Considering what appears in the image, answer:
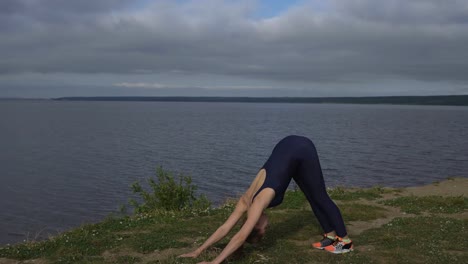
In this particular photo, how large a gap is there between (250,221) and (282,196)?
0.71 meters

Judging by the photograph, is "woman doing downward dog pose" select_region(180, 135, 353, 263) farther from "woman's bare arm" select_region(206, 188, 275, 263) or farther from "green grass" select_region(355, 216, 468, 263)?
"green grass" select_region(355, 216, 468, 263)

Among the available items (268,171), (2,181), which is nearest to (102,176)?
(2,181)

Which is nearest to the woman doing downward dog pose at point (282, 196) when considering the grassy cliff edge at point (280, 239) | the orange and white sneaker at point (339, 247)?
the orange and white sneaker at point (339, 247)

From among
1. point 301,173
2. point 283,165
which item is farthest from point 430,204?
point 283,165

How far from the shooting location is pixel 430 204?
42.7 ft

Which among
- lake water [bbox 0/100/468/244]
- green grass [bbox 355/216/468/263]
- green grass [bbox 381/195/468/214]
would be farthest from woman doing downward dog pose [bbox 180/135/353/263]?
lake water [bbox 0/100/468/244]

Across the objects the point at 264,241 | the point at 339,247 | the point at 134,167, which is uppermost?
the point at 339,247

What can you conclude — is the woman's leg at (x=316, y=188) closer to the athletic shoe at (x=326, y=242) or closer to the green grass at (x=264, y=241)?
the athletic shoe at (x=326, y=242)

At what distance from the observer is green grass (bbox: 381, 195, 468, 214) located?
12.3 meters

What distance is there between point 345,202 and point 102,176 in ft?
68.3

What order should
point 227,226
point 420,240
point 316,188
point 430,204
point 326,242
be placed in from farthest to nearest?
1. point 430,204
2. point 420,240
3. point 326,242
4. point 316,188
5. point 227,226

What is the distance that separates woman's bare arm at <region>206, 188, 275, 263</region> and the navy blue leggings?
16cm

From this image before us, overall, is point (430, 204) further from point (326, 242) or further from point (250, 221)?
point (250, 221)

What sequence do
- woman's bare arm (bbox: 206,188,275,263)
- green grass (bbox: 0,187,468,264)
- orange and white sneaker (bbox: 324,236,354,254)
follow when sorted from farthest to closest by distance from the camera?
orange and white sneaker (bbox: 324,236,354,254) → green grass (bbox: 0,187,468,264) → woman's bare arm (bbox: 206,188,275,263)
